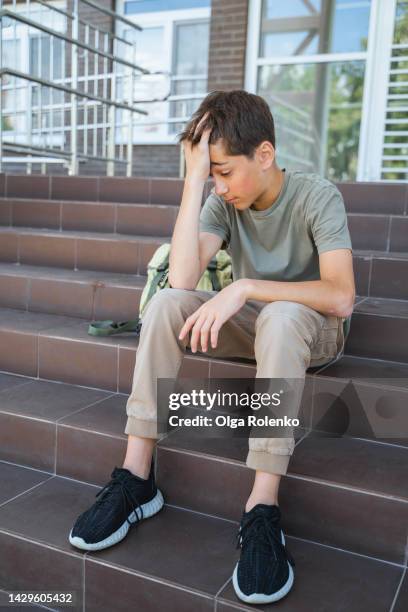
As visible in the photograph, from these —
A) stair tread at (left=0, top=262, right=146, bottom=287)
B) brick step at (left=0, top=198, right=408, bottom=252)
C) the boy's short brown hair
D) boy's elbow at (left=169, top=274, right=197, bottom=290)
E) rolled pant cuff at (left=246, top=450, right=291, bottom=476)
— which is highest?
the boy's short brown hair

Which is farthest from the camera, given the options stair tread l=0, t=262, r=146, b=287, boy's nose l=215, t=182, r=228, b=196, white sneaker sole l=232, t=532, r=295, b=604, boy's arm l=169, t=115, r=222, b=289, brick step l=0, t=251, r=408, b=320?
stair tread l=0, t=262, r=146, b=287

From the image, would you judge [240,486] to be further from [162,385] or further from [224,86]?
[224,86]

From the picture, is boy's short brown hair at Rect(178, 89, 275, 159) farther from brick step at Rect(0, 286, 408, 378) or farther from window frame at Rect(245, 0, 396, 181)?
window frame at Rect(245, 0, 396, 181)

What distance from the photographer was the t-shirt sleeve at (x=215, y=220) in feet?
5.83

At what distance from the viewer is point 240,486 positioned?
1563mm

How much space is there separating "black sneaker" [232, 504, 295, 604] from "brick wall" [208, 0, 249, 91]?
4.69 m

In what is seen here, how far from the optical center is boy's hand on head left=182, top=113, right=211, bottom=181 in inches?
61.6

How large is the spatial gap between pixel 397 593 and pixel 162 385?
71 cm

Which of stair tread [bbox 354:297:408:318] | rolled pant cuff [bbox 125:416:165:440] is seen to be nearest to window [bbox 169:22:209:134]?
stair tread [bbox 354:297:408:318]

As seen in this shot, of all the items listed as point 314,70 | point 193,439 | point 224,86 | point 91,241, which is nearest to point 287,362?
point 193,439

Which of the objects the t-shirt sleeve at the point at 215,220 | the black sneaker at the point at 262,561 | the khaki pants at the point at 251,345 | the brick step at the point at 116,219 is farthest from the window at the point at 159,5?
the black sneaker at the point at 262,561

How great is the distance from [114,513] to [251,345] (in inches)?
24.0

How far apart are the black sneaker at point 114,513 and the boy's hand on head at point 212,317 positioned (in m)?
0.39

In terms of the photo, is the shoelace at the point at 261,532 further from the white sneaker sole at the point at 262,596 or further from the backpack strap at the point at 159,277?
the backpack strap at the point at 159,277
